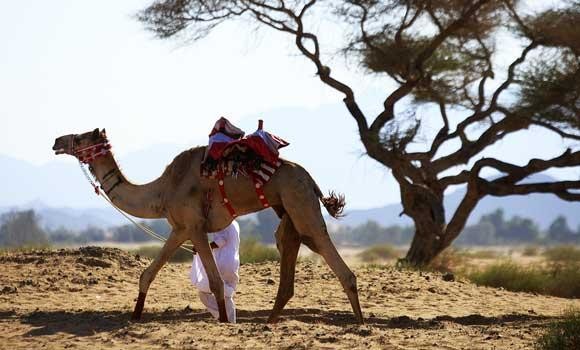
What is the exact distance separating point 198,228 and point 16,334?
1.96 metres

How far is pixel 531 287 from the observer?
18719 millimetres

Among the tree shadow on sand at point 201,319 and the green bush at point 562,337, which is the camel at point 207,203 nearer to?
the tree shadow on sand at point 201,319

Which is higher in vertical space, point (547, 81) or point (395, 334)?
point (547, 81)

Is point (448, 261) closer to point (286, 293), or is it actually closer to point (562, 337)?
point (286, 293)

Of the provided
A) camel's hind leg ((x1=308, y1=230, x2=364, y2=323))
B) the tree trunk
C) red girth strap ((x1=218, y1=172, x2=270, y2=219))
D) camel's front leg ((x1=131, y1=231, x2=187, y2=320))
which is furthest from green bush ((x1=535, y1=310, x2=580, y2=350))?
the tree trunk

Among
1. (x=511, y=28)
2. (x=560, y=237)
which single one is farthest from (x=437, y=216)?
(x=560, y=237)

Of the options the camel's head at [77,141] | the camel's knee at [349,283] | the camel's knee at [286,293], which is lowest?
the camel's knee at [286,293]

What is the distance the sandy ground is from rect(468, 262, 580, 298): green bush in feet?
7.94

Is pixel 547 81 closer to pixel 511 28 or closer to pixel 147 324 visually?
pixel 511 28

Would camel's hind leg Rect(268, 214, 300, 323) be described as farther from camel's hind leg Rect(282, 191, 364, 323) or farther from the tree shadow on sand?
the tree shadow on sand

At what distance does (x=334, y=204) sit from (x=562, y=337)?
2912 millimetres

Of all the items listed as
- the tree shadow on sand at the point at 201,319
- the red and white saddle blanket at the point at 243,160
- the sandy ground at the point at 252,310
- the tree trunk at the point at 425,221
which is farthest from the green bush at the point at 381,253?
the red and white saddle blanket at the point at 243,160

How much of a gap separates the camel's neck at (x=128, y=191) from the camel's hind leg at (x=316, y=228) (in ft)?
4.50

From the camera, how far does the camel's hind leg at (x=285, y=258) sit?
10531mm
